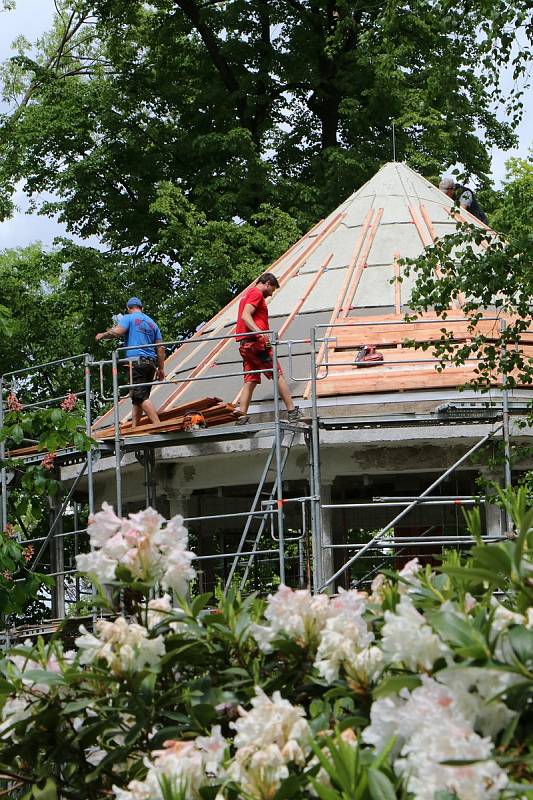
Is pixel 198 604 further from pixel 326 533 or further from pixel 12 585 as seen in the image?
pixel 326 533

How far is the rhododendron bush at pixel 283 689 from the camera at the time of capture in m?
2.70

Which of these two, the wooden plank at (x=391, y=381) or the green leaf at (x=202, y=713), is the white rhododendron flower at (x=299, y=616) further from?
the wooden plank at (x=391, y=381)

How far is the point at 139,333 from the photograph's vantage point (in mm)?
14398

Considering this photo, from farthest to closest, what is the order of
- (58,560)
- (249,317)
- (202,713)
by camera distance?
(58,560) → (249,317) → (202,713)

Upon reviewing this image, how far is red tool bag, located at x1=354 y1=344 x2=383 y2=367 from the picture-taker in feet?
46.6

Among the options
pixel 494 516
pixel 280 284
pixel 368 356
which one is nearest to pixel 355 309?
pixel 368 356

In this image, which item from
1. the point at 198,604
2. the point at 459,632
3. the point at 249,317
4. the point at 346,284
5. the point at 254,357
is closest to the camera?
the point at 459,632

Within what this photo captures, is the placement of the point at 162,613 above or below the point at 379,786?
above

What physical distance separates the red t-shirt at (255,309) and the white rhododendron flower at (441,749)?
10734 millimetres

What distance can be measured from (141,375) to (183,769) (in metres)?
11.6

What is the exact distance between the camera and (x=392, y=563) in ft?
69.2

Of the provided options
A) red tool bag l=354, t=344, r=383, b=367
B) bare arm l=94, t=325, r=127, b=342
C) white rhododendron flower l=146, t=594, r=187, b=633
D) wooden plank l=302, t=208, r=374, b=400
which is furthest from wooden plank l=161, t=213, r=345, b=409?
white rhododendron flower l=146, t=594, r=187, b=633

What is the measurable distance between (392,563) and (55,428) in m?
12.6

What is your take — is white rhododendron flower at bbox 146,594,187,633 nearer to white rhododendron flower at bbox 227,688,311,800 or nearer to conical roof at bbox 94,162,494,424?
white rhododendron flower at bbox 227,688,311,800
